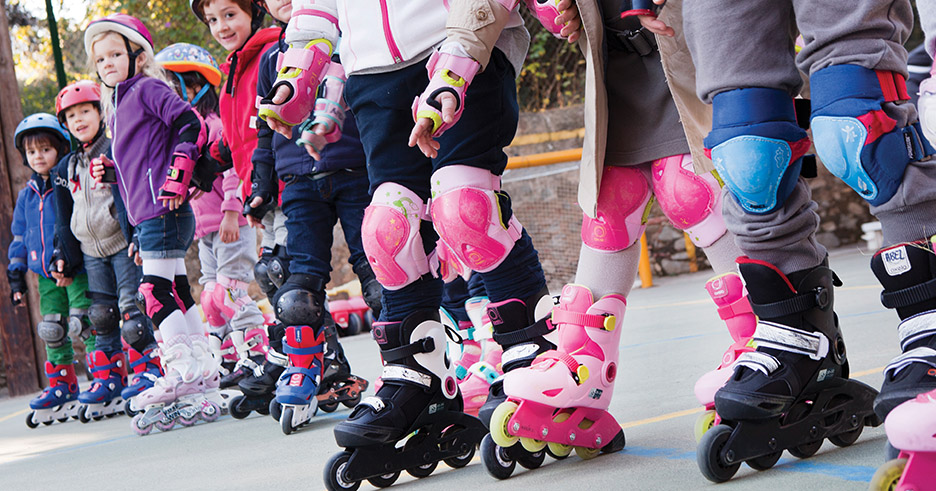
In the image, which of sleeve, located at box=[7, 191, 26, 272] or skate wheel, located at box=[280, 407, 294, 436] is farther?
sleeve, located at box=[7, 191, 26, 272]

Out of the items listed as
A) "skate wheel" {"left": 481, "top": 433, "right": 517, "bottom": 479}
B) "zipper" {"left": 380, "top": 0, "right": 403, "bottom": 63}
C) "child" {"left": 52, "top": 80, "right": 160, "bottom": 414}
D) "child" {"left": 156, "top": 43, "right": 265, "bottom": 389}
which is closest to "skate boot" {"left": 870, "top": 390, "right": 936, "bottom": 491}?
"skate wheel" {"left": 481, "top": 433, "right": 517, "bottom": 479}

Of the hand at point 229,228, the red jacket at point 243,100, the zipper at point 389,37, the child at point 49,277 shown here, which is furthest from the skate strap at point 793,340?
the child at point 49,277

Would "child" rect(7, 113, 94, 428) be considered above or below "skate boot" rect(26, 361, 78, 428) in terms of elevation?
above

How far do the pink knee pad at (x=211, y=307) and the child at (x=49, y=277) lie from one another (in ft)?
2.59

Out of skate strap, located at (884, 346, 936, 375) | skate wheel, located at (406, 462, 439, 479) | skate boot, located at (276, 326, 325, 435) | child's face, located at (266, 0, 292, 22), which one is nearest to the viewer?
skate strap, located at (884, 346, 936, 375)

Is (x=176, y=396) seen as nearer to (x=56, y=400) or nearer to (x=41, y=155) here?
(x=56, y=400)

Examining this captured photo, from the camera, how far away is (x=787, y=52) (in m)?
1.52

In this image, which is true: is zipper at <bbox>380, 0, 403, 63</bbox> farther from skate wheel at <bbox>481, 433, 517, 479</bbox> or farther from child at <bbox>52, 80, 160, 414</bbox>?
child at <bbox>52, 80, 160, 414</bbox>

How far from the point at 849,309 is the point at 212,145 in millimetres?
2995

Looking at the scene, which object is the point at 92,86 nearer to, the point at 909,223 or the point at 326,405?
the point at 326,405

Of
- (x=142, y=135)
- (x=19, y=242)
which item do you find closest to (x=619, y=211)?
(x=142, y=135)

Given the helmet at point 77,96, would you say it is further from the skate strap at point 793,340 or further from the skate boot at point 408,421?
the skate strap at point 793,340

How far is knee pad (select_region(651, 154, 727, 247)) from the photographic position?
1790 millimetres

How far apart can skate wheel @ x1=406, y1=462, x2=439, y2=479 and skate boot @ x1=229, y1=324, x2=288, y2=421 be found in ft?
5.73
